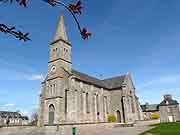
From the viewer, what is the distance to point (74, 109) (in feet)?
116

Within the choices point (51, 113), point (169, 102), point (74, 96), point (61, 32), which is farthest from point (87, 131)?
point (169, 102)

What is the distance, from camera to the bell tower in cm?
3959

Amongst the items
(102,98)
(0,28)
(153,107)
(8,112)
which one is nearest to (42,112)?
(102,98)

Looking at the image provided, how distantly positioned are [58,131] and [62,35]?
2643 cm

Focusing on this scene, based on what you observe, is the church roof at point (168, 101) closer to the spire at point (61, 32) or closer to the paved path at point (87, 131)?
the paved path at point (87, 131)

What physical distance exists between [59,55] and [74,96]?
1034cm

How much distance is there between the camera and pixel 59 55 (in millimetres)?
Answer: 40156

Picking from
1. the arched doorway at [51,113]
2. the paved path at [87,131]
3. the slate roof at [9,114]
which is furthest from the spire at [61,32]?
the slate roof at [9,114]

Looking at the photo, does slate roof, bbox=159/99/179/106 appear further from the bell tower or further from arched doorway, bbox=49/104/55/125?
arched doorway, bbox=49/104/55/125

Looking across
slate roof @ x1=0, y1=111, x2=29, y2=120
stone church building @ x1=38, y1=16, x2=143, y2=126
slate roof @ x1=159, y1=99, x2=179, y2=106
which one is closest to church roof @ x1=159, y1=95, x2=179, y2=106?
slate roof @ x1=159, y1=99, x2=179, y2=106

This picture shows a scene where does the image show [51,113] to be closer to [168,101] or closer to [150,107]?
[168,101]

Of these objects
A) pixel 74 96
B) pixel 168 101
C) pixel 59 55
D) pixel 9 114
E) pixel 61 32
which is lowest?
pixel 9 114

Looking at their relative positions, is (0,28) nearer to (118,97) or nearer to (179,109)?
(118,97)

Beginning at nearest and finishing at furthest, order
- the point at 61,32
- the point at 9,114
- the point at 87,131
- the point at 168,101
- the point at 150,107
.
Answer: the point at 87,131, the point at 61,32, the point at 168,101, the point at 150,107, the point at 9,114
